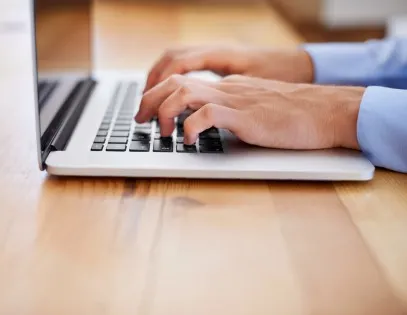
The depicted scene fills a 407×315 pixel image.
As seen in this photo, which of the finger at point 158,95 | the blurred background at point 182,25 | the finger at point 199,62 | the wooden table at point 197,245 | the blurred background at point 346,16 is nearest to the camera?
the wooden table at point 197,245

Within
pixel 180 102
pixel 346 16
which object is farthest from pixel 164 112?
pixel 346 16

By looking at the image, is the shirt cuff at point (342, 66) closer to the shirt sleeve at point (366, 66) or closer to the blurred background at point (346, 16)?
the shirt sleeve at point (366, 66)

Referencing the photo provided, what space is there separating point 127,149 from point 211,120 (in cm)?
10

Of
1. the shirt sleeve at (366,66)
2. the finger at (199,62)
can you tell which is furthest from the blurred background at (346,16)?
the finger at (199,62)

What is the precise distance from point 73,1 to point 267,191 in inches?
25.2

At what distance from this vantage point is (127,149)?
69 cm

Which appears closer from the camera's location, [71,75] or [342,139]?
[342,139]

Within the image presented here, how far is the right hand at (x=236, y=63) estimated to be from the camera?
36.6 inches

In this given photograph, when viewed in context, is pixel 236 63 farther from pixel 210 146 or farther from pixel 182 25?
pixel 182 25

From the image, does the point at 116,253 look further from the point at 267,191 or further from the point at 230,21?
the point at 230,21

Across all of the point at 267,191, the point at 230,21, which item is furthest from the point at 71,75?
the point at 230,21

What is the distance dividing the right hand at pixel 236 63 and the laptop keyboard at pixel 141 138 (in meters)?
0.12

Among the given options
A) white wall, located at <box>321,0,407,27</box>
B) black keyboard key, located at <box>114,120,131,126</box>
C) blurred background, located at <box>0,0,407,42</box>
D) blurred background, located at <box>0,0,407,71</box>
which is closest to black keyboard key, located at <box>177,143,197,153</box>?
black keyboard key, located at <box>114,120,131,126</box>

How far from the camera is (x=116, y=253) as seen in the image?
511 mm
